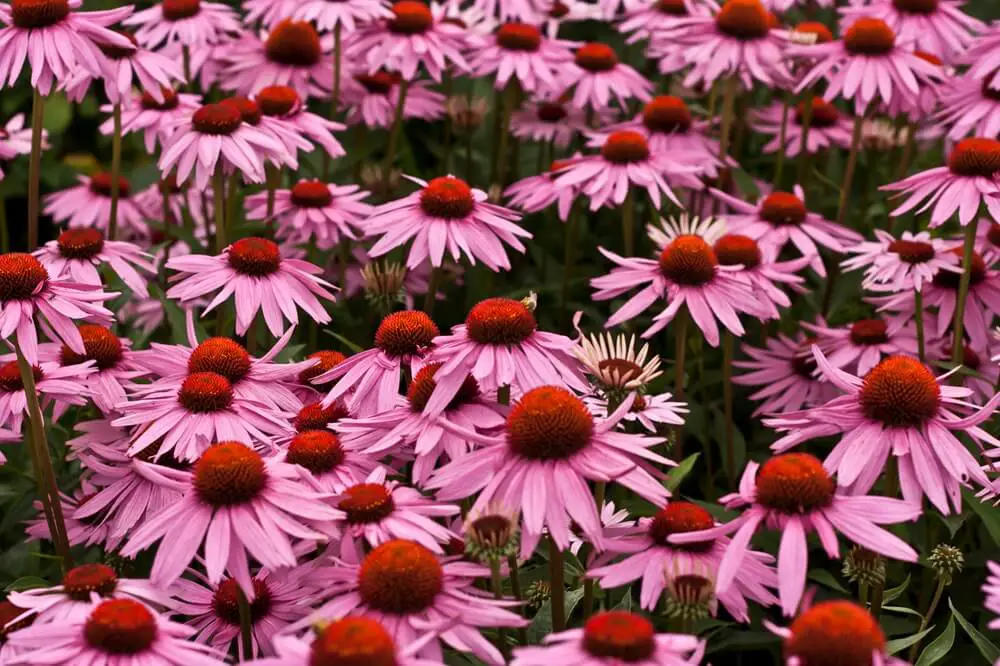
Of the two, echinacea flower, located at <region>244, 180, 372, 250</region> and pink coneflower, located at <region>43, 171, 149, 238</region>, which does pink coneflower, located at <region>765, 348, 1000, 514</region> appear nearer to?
echinacea flower, located at <region>244, 180, 372, 250</region>

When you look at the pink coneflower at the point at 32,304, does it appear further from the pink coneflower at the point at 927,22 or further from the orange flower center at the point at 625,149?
the pink coneflower at the point at 927,22

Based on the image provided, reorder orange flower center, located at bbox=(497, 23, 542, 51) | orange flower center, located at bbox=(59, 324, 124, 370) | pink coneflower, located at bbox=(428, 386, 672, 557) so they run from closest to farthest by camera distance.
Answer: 1. pink coneflower, located at bbox=(428, 386, 672, 557)
2. orange flower center, located at bbox=(59, 324, 124, 370)
3. orange flower center, located at bbox=(497, 23, 542, 51)

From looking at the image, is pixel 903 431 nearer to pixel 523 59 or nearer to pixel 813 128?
pixel 523 59

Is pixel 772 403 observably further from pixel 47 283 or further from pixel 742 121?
pixel 47 283

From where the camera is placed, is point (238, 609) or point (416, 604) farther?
point (238, 609)

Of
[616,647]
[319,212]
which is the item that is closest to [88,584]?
[616,647]

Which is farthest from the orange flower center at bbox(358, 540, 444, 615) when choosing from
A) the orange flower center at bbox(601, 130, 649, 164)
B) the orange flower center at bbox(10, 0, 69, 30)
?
the orange flower center at bbox(601, 130, 649, 164)

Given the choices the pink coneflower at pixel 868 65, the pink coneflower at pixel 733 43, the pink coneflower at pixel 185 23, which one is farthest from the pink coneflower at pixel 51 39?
the pink coneflower at pixel 868 65
